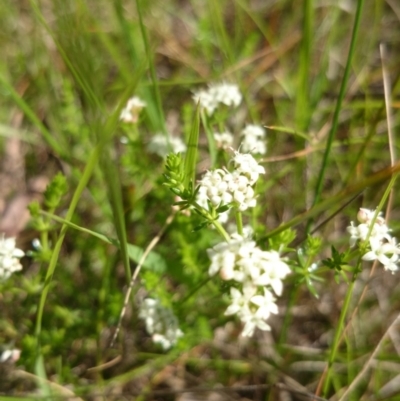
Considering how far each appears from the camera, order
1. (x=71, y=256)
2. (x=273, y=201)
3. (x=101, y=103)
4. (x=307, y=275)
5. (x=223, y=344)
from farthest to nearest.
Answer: (x=273, y=201) < (x=71, y=256) < (x=223, y=344) < (x=101, y=103) < (x=307, y=275)

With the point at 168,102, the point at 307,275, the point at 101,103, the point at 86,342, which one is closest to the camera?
the point at 307,275

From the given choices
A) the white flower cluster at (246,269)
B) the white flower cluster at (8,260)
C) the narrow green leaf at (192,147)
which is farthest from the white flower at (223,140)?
the white flower cluster at (8,260)

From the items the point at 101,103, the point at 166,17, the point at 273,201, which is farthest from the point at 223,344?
the point at 166,17

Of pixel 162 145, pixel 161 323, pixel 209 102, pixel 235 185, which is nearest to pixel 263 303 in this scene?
pixel 235 185

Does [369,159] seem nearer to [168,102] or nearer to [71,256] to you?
[168,102]

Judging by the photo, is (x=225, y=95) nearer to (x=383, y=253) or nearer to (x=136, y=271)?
(x=136, y=271)

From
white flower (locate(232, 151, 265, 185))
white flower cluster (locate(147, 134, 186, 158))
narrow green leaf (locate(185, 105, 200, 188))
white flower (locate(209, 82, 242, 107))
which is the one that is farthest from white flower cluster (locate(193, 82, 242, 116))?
white flower (locate(232, 151, 265, 185))
